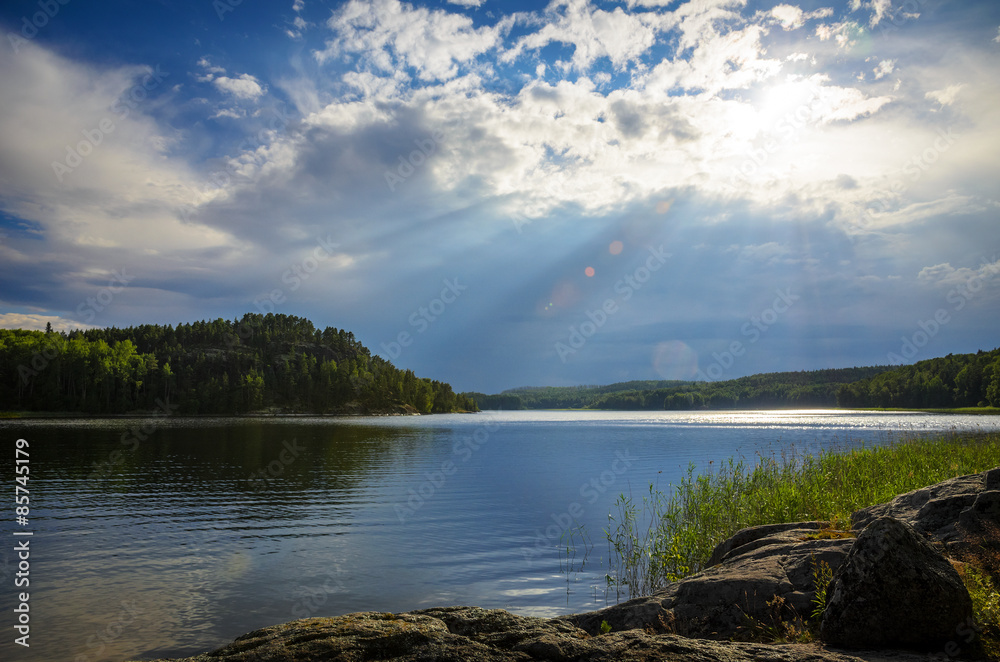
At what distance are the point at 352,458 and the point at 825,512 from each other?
4674 cm

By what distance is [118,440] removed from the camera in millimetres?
72188

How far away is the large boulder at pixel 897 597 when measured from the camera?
21.1 feet

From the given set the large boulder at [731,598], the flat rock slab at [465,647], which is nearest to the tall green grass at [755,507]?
the large boulder at [731,598]

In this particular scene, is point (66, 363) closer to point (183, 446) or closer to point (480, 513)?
point (183, 446)

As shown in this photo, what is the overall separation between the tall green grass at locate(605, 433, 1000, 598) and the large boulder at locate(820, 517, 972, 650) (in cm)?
753

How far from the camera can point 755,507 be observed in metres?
19.5

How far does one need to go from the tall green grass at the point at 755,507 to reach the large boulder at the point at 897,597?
7.53m

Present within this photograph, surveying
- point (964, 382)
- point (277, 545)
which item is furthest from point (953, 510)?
point (964, 382)

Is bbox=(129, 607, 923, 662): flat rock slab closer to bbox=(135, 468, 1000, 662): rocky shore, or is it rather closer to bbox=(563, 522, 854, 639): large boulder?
bbox=(135, 468, 1000, 662): rocky shore

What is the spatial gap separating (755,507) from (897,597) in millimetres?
14141

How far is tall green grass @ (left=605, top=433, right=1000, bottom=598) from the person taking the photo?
17.5 metres

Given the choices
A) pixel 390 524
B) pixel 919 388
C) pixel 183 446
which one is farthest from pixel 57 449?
pixel 919 388

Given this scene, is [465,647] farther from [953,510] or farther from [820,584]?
[953,510]

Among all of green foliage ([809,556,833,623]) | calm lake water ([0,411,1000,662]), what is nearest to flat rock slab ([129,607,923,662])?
green foliage ([809,556,833,623])
